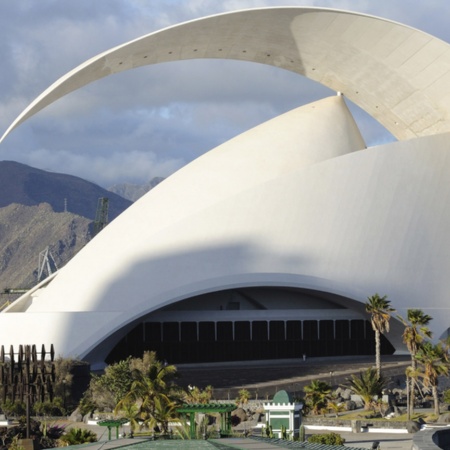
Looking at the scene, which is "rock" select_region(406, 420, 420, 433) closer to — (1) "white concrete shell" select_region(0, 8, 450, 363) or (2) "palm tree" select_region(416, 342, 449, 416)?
(2) "palm tree" select_region(416, 342, 449, 416)

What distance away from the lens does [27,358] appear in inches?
1171

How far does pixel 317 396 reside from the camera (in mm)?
34312

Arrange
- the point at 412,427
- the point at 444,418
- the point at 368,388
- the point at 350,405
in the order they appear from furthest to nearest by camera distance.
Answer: the point at 350,405 → the point at 368,388 → the point at 444,418 → the point at 412,427

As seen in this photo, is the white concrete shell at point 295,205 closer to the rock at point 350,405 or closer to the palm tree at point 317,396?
the palm tree at point 317,396

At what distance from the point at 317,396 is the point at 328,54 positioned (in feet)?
61.3

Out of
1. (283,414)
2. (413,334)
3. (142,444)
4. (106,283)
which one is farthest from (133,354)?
(142,444)

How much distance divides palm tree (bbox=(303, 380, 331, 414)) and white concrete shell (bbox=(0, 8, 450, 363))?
11.5 metres

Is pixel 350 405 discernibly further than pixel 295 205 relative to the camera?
No

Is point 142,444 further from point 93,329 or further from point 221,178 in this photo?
point 221,178

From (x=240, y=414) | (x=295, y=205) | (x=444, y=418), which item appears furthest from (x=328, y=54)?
(x=444, y=418)

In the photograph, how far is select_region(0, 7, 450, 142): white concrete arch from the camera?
42.8 metres

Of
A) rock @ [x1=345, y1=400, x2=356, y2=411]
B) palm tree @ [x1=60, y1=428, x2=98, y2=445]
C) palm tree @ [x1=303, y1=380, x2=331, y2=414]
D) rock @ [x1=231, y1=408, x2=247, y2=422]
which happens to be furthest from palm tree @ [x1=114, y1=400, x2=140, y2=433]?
rock @ [x1=345, y1=400, x2=356, y2=411]

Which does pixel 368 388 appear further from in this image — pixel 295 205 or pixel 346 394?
pixel 295 205

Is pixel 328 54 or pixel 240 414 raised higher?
pixel 328 54
